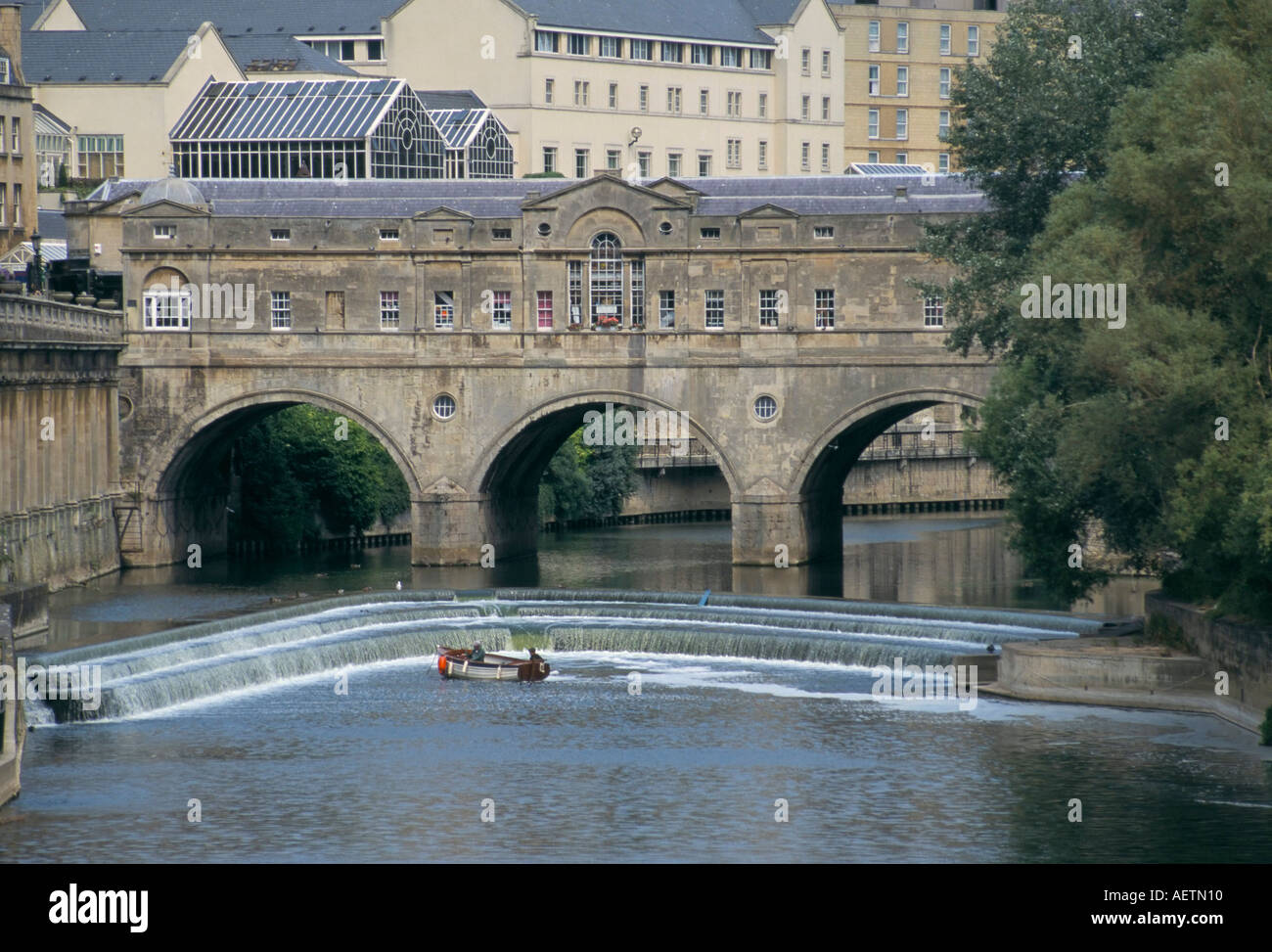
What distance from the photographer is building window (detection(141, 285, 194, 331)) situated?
2977 inches

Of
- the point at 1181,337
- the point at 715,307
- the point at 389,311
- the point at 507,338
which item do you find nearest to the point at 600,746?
the point at 1181,337

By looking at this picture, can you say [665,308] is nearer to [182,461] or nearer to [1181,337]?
[182,461]

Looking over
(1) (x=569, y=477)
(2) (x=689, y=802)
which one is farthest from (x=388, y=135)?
(2) (x=689, y=802)

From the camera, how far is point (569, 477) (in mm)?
90312

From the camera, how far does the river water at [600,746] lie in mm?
39250

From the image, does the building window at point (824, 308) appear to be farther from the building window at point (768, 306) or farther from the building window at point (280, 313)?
the building window at point (280, 313)

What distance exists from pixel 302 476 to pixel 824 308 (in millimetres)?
20173

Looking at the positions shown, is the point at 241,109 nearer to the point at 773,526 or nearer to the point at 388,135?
the point at 388,135

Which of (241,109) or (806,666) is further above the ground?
(241,109)

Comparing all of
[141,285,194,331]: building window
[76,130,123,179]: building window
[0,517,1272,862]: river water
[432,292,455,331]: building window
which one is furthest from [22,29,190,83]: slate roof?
[0,517,1272,862]: river water

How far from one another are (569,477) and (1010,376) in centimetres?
3649

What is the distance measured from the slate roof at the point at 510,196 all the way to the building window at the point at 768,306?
8.68 ft

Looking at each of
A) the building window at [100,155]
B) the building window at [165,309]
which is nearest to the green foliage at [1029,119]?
the building window at [165,309]

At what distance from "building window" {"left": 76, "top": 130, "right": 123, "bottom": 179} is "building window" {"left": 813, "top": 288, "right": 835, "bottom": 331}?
58.2 meters
